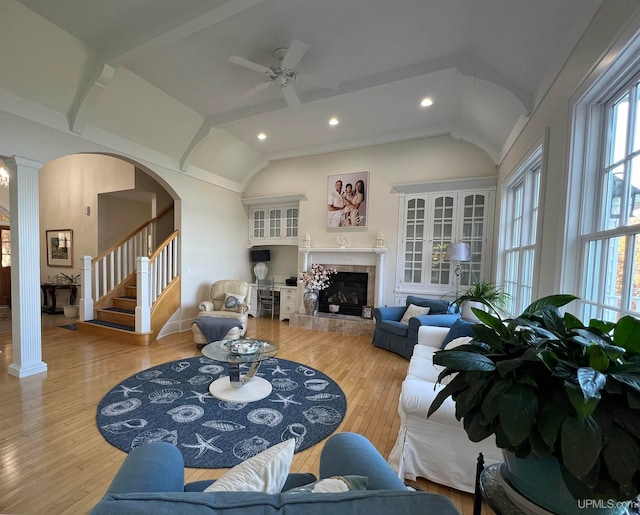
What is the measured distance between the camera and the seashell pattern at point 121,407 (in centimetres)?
233

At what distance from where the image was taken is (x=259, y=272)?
21.3 ft

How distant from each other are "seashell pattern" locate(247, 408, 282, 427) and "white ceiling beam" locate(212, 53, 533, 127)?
12.1 feet

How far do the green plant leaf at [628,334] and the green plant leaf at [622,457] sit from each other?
27 centimetres

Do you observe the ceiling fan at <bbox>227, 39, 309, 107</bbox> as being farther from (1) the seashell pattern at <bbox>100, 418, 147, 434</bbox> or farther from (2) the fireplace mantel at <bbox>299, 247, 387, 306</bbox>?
(1) the seashell pattern at <bbox>100, 418, 147, 434</bbox>

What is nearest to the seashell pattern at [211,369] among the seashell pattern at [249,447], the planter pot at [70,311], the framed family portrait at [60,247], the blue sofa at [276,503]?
the seashell pattern at [249,447]

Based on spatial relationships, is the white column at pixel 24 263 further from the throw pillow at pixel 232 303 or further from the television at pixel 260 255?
the television at pixel 260 255

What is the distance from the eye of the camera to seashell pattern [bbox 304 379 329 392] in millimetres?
2868

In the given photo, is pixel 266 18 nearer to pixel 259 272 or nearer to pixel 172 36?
pixel 172 36

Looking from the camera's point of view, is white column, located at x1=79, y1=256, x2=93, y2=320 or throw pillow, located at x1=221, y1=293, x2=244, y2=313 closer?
white column, located at x1=79, y1=256, x2=93, y2=320

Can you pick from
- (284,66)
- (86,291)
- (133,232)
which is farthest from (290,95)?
(86,291)

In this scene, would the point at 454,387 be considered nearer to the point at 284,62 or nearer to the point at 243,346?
the point at 243,346

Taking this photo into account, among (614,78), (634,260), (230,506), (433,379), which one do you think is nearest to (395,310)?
(433,379)

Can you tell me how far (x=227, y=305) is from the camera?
4.79 meters

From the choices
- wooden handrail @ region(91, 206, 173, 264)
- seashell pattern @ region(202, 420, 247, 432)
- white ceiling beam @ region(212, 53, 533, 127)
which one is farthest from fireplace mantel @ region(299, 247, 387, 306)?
seashell pattern @ region(202, 420, 247, 432)
